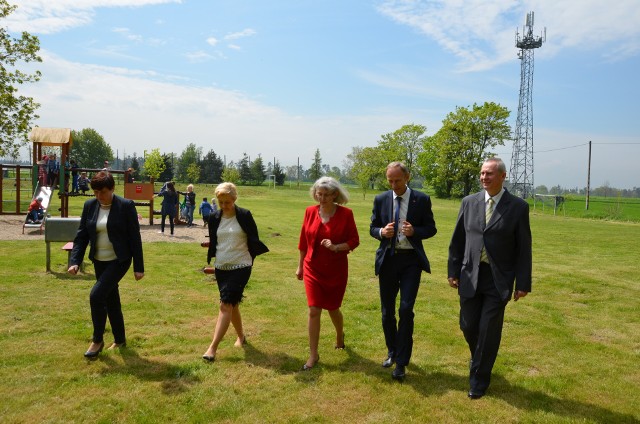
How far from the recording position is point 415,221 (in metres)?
4.70

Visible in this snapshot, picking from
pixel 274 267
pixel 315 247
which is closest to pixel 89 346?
pixel 315 247

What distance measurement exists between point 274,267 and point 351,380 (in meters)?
6.33

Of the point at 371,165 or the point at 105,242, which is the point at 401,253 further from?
the point at 371,165

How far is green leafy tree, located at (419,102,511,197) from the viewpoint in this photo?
57.2 metres

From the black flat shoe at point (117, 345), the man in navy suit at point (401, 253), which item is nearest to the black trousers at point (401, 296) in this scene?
the man in navy suit at point (401, 253)

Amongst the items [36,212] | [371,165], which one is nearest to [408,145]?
[371,165]

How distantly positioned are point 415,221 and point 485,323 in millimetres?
1132

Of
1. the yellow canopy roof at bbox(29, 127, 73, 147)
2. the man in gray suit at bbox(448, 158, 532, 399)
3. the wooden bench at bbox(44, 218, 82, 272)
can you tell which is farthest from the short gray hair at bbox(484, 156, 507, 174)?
the yellow canopy roof at bbox(29, 127, 73, 147)

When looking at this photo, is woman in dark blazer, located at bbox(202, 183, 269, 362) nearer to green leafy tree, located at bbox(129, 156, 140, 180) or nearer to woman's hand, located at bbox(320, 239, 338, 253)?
woman's hand, located at bbox(320, 239, 338, 253)

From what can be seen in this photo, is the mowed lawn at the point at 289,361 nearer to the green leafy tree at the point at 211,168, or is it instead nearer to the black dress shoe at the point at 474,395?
the black dress shoe at the point at 474,395

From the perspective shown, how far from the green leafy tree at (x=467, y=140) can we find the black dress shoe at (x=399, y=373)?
54.6 m

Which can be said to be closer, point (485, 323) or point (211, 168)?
point (485, 323)

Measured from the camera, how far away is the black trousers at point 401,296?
14.9 ft

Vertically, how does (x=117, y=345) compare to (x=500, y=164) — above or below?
below
